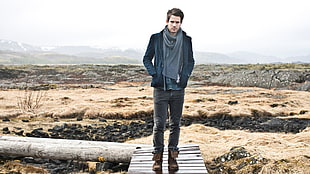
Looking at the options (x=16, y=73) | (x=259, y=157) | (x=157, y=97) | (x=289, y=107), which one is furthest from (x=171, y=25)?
Result: (x=16, y=73)

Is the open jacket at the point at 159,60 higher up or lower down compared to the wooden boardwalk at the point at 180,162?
higher up

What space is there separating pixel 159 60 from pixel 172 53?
31 cm

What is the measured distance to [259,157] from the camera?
7934 millimetres

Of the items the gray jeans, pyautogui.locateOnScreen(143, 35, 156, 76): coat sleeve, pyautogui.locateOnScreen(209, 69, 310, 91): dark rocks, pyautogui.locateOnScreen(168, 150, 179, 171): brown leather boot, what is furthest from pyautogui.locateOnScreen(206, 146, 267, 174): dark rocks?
pyautogui.locateOnScreen(209, 69, 310, 91): dark rocks

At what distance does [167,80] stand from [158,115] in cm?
80

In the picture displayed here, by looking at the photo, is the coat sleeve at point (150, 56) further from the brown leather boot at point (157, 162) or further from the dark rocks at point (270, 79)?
the dark rocks at point (270, 79)

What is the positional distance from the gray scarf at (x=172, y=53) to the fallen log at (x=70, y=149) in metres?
2.97

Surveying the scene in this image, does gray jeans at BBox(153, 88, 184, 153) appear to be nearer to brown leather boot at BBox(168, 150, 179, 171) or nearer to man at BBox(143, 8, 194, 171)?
man at BBox(143, 8, 194, 171)

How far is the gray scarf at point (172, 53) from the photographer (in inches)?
235

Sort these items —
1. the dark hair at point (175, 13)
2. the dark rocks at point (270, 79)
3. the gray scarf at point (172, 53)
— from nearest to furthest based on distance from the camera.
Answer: the dark hair at point (175, 13), the gray scarf at point (172, 53), the dark rocks at point (270, 79)

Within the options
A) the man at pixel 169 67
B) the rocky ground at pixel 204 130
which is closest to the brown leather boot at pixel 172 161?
the man at pixel 169 67

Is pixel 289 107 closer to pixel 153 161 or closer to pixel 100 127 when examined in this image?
pixel 100 127

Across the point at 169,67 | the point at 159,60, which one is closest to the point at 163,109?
the point at 169,67

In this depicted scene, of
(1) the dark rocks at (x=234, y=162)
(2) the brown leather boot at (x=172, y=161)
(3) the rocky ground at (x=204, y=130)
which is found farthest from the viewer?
(3) the rocky ground at (x=204, y=130)
